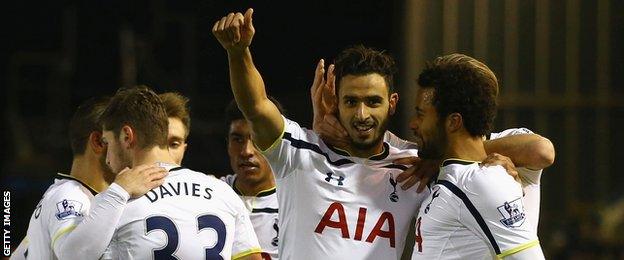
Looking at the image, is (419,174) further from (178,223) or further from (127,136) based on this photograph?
(127,136)

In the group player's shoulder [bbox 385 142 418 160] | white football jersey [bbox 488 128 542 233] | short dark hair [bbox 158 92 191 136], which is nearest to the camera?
white football jersey [bbox 488 128 542 233]

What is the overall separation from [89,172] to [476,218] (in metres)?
1.91

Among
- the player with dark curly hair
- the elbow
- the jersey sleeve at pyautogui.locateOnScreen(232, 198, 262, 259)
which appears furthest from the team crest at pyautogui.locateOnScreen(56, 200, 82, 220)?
the elbow

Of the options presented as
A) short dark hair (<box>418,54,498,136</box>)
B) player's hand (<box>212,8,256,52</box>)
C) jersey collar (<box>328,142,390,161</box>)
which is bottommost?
jersey collar (<box>328,142,390,161</box>)

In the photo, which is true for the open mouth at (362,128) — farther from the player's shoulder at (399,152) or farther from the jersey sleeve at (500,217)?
the jersey sleeve at (500,217)

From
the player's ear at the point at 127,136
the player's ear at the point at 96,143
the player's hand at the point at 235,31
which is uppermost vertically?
the player's hand at the point at 235,31

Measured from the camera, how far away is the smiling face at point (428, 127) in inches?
182

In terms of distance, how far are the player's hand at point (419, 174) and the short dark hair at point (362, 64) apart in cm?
35

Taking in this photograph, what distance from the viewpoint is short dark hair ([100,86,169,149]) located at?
462cm

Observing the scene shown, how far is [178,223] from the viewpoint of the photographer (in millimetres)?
4562

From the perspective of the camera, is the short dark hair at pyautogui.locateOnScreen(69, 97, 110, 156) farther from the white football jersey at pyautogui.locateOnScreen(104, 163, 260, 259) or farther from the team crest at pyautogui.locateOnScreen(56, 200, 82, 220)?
the white football jersey at pyautogui.locateOnScreen(104, 163, 260, 259)

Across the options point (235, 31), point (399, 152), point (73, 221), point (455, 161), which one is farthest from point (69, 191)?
point (455, 161)

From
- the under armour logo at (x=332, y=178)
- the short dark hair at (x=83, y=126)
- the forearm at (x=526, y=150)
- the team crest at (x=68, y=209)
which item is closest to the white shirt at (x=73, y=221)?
the team crest at (x=68, y=209)

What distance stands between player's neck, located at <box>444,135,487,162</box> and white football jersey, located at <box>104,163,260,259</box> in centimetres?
93
